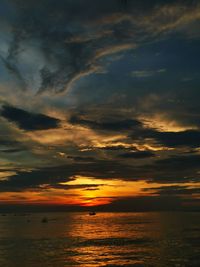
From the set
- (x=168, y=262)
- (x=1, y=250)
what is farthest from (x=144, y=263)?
(x=1, y=250)

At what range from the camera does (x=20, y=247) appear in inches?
3669

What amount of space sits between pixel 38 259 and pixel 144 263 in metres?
20.6

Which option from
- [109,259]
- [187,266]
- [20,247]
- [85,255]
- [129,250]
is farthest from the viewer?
[20,247]

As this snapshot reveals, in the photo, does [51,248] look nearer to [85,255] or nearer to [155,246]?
[85,255]

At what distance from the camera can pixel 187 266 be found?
2430 inches

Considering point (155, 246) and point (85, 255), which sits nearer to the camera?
point (85, 255)

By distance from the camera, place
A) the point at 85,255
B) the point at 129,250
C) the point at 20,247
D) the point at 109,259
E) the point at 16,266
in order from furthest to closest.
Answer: the point at 20,247 < the point at 129,250 < the point at 85,255 < the point at 109,259 < the point at 16,266

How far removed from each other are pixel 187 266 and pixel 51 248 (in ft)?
126

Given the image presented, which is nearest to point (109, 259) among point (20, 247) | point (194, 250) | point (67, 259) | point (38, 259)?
point (67, 259)

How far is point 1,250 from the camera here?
8894 cm

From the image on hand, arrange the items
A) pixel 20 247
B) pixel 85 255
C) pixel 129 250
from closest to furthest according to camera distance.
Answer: pixel 85 255
pixel 129 250
pixel 20 247

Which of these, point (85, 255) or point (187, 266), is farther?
point (85, 255)

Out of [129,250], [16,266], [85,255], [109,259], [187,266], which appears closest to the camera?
[187,266]

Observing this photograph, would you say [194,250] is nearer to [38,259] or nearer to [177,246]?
[177,246]
